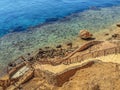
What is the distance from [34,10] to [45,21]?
9840mm

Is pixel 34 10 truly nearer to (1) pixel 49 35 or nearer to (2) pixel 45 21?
(2) pixel 45 21

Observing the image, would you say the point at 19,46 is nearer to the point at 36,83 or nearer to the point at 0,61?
the point at 0,61

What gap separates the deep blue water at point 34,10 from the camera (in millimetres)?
52850

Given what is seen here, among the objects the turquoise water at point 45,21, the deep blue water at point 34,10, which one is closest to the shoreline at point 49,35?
the turquoise water at point 45,21

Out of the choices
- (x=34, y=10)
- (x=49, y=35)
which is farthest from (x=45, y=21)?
(x=34, y=10)

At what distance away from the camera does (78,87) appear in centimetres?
2273

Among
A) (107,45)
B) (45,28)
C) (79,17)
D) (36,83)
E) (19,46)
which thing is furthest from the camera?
(79,17)

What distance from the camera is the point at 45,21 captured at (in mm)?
53031

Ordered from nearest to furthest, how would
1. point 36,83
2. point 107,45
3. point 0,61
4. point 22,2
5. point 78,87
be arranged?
point 78,87 → point 36,83 → point 107,45 → point 0,61 → point 22,2

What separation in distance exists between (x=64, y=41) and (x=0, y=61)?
994cm

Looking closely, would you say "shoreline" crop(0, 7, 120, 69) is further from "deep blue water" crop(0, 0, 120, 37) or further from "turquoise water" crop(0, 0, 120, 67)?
"deep blue water" crop(0, 0, 120, 37)

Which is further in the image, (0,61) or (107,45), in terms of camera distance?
(0,61)

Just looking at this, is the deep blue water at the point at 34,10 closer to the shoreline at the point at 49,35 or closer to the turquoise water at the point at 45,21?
the turquoise water at the point at 45,21

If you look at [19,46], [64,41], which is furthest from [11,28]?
[64,41]
